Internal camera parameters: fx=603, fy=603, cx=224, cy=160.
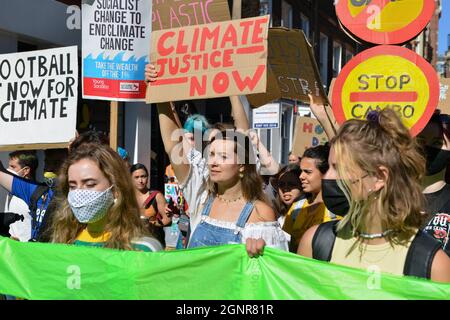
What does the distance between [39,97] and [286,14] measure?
17.5 m

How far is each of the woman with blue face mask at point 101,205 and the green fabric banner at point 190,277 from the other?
0.11 meters

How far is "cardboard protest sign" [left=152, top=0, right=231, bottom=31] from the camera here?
430 centimetres

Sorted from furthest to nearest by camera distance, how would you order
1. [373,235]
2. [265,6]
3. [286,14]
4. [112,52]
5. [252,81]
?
[286,14] < [265,6] < [112,52] < [252,81] < [373,235]

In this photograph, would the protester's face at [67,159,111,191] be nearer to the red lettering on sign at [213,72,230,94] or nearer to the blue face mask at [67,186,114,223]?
the blue face mask at [67,186,114,223]

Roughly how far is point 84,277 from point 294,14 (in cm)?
1992

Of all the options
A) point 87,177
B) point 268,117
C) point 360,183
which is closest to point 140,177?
point 87,177

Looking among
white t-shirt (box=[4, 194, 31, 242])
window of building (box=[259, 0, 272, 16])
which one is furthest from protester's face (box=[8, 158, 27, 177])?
window of building (box=[259, 0, 272, 16])

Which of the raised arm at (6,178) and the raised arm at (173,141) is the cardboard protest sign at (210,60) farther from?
the raised arm at (6,178)

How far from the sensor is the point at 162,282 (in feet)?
8.73

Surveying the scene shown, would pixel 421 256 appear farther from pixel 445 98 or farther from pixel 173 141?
pixel 445 98

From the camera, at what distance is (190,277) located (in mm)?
2625

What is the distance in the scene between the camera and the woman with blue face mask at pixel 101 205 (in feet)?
9.27

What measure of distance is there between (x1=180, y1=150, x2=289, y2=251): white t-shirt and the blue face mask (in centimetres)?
68

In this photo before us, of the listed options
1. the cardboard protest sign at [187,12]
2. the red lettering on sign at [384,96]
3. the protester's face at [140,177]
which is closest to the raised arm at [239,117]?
the cardboard protest sign at [187,12]
